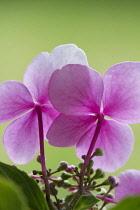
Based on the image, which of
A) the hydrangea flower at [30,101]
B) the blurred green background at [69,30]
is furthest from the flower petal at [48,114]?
the blurred green background at [69,30]

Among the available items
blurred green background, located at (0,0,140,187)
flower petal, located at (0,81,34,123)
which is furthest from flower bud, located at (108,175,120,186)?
blurred green background, located at (0,0,140,187)

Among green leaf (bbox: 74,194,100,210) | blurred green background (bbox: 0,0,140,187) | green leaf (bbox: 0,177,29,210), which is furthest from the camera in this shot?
blurred green background (bbox: 0,0,140,187)

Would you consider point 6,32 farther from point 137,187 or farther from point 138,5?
point 137,187

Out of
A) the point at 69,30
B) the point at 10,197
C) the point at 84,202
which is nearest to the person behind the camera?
the point at 10,197

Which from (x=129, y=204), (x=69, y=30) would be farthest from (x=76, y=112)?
(x=69, y=30)

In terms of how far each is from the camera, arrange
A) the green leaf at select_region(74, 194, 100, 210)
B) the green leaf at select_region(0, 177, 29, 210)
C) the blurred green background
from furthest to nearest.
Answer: the blurred green background → the green leaf at select_region(74, 194, 100, 210) → the green leaf at select_region(0, 177, 29, 210)

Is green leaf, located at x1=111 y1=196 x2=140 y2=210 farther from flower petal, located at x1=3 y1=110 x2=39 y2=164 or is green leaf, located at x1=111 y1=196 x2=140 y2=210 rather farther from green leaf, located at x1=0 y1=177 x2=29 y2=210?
flower petal, located at x1=3 y1=110 x2=39 y2=164

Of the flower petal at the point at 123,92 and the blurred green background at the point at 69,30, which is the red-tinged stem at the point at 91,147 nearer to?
the flower petal at the point at 123,92

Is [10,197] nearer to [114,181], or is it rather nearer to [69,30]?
[114,181]
